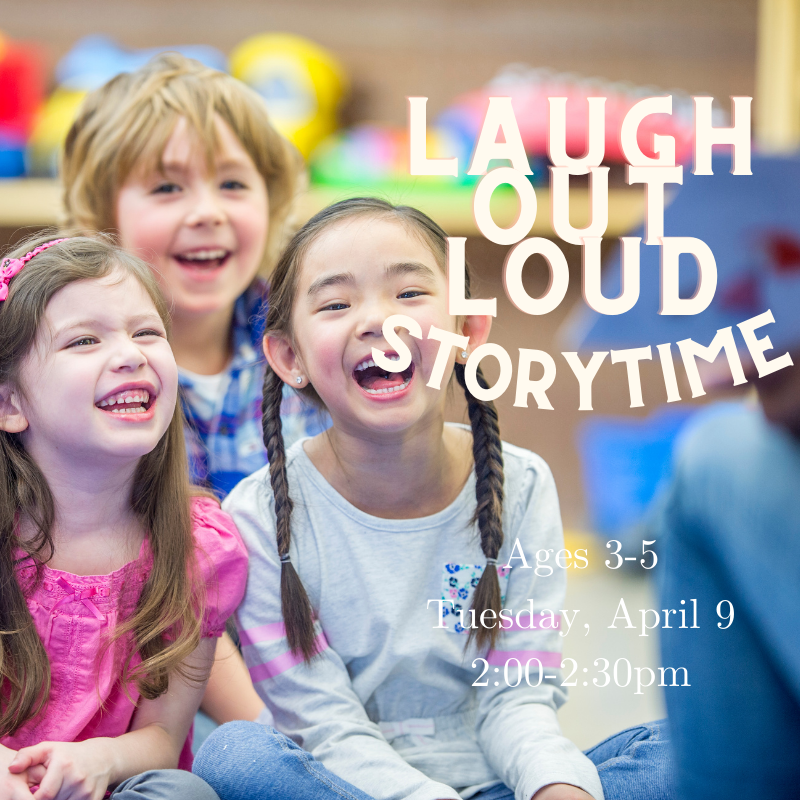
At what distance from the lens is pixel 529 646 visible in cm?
79

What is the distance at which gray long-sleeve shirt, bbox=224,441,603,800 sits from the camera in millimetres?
776

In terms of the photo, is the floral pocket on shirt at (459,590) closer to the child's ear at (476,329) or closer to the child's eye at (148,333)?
the child's ear at (476,329)

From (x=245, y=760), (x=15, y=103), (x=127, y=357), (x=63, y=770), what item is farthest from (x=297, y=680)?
(x=15, y=103)

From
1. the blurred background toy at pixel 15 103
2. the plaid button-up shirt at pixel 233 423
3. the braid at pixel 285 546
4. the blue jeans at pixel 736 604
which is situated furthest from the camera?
the blurred background toy at pixel 15 103

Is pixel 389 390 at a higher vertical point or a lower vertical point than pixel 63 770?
higher

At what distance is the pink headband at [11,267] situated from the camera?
0.75m

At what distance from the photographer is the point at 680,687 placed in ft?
2.00

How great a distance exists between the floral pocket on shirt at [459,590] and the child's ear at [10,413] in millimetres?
364

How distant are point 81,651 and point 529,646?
363 mm

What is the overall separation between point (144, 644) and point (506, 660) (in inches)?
11.6

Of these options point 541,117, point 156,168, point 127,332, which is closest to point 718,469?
point 127,332

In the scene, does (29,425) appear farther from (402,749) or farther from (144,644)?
(402,749)

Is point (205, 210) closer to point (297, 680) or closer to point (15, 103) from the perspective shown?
point (297, 680)

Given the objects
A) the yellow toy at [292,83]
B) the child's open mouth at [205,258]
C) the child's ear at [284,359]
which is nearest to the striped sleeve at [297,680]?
the child's ear at [284,359]
